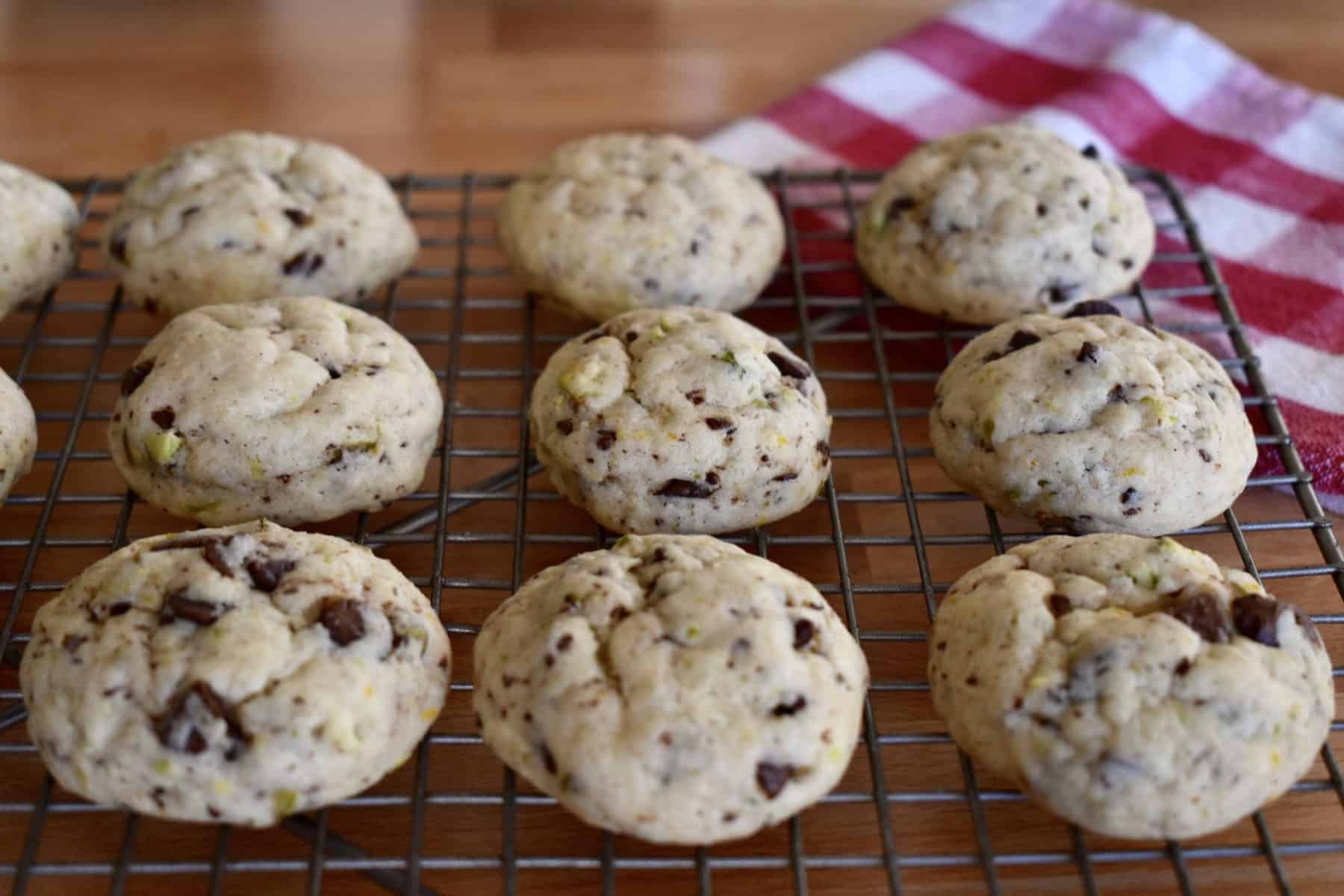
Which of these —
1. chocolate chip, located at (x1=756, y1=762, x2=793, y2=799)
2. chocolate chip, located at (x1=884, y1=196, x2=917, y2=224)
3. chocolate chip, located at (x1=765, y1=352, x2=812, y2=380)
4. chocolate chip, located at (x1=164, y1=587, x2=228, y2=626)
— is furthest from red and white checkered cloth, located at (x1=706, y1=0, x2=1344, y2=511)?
chocolate chip, located at (x1=164, y1=587, x2=228, y2=626)

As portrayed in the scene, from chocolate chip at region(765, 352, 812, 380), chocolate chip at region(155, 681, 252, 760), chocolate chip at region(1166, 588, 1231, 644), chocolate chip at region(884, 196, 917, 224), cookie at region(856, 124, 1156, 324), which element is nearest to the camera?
chocolate chip at region(155, 681, 252, 760)

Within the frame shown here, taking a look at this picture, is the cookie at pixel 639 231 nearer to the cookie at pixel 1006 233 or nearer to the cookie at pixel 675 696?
the cookie at pixel 1006 233

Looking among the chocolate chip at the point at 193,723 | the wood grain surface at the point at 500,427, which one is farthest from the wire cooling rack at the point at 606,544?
the chocolate chip at the point at 193,723

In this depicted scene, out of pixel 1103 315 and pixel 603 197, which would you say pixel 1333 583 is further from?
pixel 603 197

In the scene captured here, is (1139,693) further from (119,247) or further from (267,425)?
(119,247)

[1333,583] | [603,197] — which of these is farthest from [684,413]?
[1333,583]

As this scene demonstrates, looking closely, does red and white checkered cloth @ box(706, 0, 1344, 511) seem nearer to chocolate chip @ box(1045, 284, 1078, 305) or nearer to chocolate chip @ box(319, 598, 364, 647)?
chocolate chip @ box(1045, 284, 1078, 305)

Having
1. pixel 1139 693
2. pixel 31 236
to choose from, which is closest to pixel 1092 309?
pixel 1139 693
